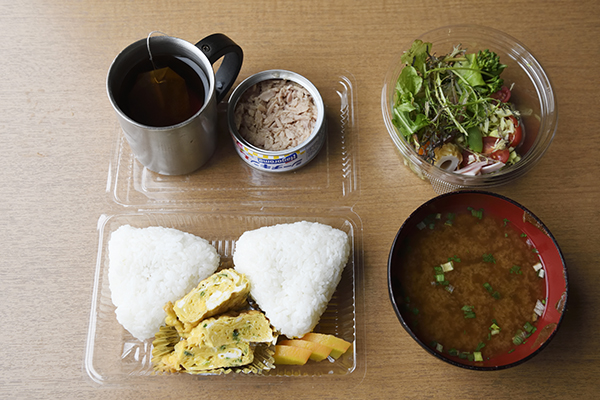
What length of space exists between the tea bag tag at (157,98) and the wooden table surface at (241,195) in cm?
31

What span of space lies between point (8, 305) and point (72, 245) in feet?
0.80

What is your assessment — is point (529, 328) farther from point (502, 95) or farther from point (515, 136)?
point (502, 95)

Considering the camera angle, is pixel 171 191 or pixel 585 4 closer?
pixel 171 191

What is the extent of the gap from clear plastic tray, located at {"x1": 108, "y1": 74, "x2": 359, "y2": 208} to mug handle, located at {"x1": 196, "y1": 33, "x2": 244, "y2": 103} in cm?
18

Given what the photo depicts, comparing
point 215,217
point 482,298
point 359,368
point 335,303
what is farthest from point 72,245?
point 482,298

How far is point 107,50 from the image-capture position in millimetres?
1670

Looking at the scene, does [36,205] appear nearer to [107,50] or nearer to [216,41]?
[107,50]

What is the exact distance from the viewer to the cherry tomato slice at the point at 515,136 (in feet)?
4.86

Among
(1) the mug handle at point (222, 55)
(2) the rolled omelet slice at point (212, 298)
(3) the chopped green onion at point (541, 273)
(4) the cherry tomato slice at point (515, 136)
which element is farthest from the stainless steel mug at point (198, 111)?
(3) the chopped green onion at point (541, 273)

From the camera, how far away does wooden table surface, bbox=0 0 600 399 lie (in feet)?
4.52

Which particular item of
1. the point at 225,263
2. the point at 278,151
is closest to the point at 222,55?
the point at 278,151

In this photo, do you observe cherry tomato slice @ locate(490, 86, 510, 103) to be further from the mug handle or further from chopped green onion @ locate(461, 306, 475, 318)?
the mug handle

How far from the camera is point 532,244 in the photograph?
1431 mm

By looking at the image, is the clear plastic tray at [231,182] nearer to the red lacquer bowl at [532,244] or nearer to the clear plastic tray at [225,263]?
the clear plastic tray at [225,263]
